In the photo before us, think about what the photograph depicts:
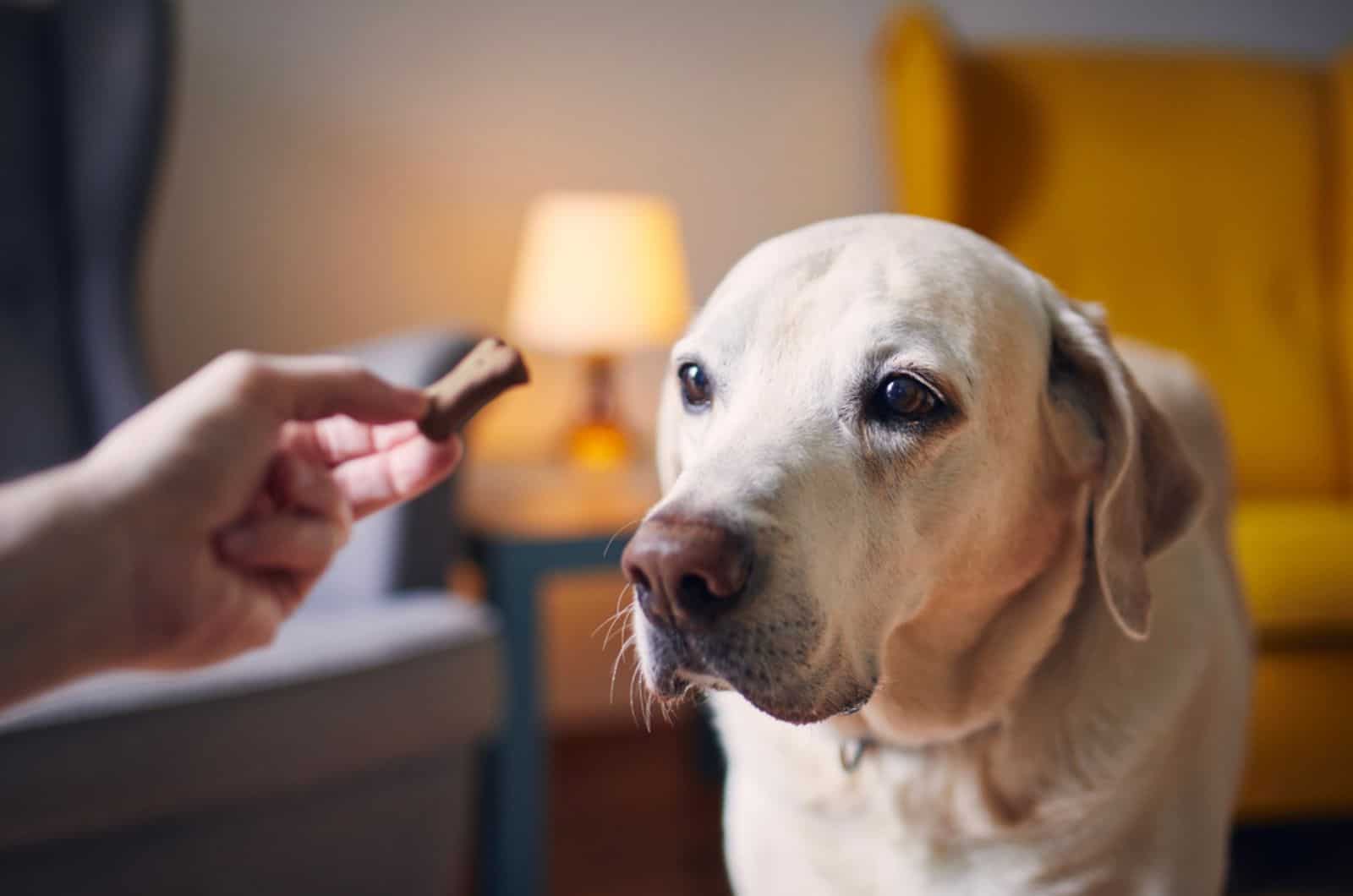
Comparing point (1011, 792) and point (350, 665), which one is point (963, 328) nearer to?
point (1011, 792)

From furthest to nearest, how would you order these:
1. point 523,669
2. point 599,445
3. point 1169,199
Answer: point 1169,199, point 599,445, point 523,669

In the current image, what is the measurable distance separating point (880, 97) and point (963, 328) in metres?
2.62

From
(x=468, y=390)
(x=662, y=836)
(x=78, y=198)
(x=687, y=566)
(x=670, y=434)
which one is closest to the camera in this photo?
(x=687, y=566)

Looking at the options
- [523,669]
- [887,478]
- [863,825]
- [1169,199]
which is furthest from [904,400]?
[1169,199]

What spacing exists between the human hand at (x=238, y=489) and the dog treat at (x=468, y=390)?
2 centimetres

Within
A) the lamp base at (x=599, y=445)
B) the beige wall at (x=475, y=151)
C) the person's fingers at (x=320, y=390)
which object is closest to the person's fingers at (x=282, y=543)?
the person's fingers at (x=320, y=390)

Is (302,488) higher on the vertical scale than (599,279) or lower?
higher

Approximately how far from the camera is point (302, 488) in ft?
3.11

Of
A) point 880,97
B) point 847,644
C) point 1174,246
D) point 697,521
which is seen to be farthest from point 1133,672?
point 880,97

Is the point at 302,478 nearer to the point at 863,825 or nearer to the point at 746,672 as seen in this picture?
the point at 746,672

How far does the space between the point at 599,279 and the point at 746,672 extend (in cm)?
180

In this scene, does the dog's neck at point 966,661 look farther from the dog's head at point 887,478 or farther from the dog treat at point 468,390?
the dog treat at point 468,390

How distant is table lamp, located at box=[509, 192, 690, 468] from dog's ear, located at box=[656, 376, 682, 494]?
1.30 metres

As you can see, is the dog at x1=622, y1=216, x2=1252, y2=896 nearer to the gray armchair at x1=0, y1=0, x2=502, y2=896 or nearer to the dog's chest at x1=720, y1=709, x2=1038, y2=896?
the dog's chest at x1=720, y1=709, x2=1038, y2=896
